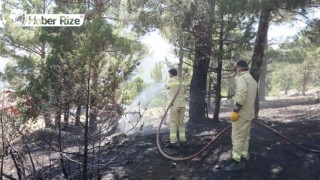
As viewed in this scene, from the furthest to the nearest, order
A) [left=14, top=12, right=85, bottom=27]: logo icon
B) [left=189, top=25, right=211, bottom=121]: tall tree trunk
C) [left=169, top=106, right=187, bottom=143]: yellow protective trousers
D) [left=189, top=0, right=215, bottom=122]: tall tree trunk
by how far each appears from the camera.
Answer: [left=14, top=12, right=85, bottom=27]: logo icon < [left=189, top=25, right=211, bottom=121]: tall tree trunk < [left=189, top=0, right=215, bottom=122]: tall tree trunk < [left=169, top=106, right=187, bottom=143]: yellow protective trousers

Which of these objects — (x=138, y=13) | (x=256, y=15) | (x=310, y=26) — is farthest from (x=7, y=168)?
(x=310, y=26)

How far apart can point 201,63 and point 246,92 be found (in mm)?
4394

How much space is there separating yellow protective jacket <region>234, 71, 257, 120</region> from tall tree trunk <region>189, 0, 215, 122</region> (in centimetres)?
289

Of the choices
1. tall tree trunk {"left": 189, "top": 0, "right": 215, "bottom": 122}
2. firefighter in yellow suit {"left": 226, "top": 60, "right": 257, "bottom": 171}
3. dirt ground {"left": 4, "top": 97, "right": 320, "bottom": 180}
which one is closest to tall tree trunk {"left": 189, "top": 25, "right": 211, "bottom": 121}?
tall tree trunk {"left": 189, "top": 0, "right": 215, "bottom": 122}

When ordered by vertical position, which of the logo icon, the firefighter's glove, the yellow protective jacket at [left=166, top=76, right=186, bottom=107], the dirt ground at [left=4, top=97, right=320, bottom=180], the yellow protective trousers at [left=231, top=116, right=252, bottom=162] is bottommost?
the dirt ground at [left=4, top=97, right=320, bottom=180]

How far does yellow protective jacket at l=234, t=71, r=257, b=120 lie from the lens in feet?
19.8

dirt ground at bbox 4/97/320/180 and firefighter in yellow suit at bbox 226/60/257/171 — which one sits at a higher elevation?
firefighter in yellow suit at bbox 226/60/257/171

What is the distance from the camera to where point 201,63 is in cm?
1038

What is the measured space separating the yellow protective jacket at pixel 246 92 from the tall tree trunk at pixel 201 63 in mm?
2887

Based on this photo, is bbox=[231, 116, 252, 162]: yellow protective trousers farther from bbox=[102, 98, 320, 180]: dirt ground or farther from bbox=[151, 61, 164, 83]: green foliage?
bbox=[151, 61, 164, 83]: green foliage

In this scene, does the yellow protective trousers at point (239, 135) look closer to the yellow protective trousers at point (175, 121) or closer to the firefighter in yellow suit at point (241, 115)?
the firefighter in yellow suit at point (241, 115)

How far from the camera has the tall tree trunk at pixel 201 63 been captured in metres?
8.94

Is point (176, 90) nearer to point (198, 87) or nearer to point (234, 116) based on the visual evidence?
point (234, 116)

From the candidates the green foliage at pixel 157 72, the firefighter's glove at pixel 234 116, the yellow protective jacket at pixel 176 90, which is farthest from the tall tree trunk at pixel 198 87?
the green foliage at pixel 157 72
